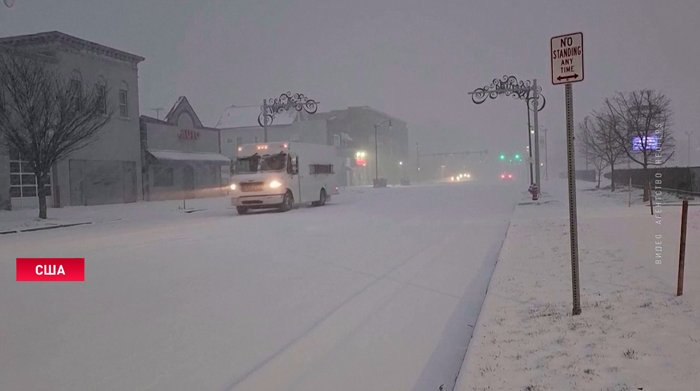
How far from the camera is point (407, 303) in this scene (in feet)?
26.3

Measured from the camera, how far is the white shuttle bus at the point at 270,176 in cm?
2609

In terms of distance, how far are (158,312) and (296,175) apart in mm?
20372

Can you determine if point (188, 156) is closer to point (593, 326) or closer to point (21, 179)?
point (21, 179)

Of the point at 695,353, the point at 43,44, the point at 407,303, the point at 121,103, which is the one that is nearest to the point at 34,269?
the point at 407,303

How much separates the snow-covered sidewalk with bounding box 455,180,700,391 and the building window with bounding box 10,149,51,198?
2768cm

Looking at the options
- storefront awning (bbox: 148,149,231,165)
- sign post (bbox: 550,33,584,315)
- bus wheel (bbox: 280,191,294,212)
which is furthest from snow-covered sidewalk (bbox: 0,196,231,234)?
sign post (bbox: 550,33,584,315)

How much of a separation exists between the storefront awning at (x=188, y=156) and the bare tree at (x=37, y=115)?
13198 millimetres

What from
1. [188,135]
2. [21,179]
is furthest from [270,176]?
[188,135]

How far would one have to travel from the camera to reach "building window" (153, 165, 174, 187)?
4062cm

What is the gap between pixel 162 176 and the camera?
136ft

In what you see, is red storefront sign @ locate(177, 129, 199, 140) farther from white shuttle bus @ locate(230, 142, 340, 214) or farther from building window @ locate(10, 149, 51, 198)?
white shuttle bus @ locate(230, 142, 340, 214)

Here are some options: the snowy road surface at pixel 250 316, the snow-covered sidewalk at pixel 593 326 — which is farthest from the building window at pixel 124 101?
the snow-covered sidewalk at pixel 593 326

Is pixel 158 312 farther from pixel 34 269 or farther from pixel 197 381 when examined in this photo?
pixel 34 269

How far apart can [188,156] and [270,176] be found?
19216 mm
